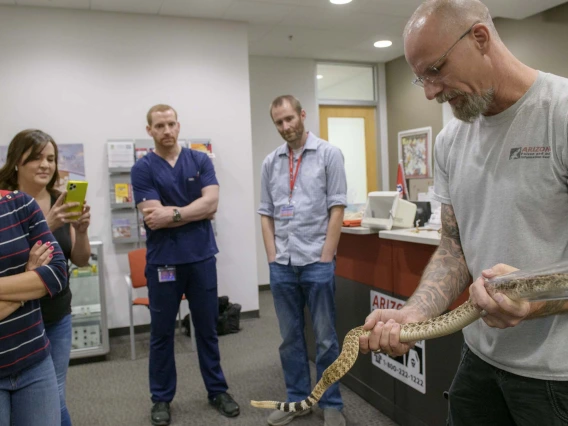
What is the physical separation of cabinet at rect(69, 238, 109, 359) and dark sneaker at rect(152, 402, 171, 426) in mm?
1577

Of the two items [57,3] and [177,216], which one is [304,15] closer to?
[57,3]

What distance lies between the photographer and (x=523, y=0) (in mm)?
5344

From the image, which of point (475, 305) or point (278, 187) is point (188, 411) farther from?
point (475, 305)

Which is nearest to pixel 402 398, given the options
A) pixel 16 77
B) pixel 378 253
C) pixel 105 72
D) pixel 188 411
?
pixel 378 253

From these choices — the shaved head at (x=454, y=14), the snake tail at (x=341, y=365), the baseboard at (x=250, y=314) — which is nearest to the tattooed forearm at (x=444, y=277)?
the snake tail at (x=341, y=365)

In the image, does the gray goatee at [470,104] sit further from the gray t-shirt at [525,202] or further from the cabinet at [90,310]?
the cabinet at [90,310]

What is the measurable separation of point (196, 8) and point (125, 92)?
3.98ft

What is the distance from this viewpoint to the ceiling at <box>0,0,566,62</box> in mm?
5164

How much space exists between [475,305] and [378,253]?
2.12m

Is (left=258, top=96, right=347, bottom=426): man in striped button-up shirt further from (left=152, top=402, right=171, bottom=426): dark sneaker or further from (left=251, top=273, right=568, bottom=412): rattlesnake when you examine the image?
(left=251, top=273, right=568, bottom=412): rattlesnake

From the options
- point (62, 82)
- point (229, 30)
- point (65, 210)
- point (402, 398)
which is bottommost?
point (402, 398)

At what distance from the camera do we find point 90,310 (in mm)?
4730

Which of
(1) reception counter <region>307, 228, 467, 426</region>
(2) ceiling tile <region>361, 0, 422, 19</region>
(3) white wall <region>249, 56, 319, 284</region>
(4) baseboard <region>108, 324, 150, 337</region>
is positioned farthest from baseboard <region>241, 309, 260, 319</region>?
(2) ceiling tile <region>361, 0, 422, 19</region>

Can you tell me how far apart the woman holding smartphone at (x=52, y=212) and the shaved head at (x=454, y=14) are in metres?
1.96
